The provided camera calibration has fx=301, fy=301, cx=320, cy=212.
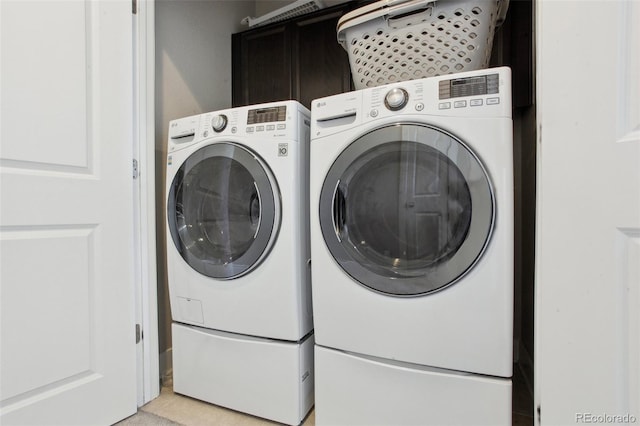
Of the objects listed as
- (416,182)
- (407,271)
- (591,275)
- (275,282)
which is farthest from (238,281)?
(591,275)

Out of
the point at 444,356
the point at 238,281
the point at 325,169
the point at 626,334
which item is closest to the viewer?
the point at 626,334

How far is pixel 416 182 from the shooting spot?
0.90m

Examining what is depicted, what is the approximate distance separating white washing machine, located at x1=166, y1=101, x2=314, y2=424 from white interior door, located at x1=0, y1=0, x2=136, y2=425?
0.19 meters

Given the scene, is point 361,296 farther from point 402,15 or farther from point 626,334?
point 402,15

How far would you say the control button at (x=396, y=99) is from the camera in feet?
2.99

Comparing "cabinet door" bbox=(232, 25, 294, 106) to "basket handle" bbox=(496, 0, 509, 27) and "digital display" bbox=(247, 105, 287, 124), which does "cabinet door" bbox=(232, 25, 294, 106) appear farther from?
"basket handle" bbox=(496, 0, 509, 27)

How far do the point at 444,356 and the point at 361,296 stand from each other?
0.29m

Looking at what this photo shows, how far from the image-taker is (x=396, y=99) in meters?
0.92

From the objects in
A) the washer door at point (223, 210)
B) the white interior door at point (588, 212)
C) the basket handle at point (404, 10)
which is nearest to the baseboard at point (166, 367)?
the washer door at point (223, 210)

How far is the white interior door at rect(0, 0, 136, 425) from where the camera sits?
0.90 m

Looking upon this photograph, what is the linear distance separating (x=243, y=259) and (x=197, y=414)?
65cm

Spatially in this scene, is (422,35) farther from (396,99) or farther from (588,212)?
(588,212)

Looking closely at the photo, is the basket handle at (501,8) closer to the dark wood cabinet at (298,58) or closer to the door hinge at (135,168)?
the dark wood cabinet at (298,58)

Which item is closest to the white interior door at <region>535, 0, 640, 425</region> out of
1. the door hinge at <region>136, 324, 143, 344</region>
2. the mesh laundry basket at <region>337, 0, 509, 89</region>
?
the mesh laundry basket at <region>337, 0, 509, 89</region>
